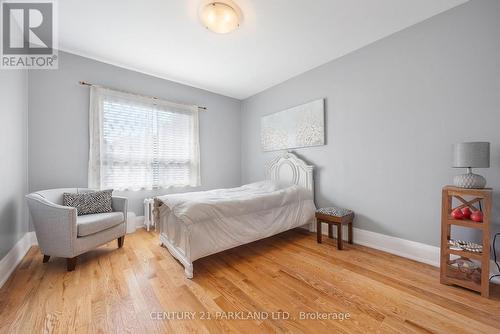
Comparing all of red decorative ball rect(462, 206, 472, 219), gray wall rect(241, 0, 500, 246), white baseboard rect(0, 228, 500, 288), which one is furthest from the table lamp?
white baseboard rect(0, 228, 500, 288)

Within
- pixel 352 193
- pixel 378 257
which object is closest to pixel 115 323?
pixel 378 257

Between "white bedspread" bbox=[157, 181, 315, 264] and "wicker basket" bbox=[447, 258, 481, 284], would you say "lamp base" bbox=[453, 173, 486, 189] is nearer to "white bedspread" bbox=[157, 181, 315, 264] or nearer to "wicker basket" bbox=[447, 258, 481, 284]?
"wicker basket" bbox=[447, 258, 481, 284]

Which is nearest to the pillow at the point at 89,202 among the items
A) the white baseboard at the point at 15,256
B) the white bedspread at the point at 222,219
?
the white baseboard at the point at 15,256

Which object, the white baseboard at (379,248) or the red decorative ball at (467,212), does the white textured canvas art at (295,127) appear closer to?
the white baseboard at (379,248)

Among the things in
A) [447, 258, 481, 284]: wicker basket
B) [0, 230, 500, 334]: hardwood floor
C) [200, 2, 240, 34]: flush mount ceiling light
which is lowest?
[0, 230, 500, 334]: hardwood floor

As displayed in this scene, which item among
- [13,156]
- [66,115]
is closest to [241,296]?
[13,156]

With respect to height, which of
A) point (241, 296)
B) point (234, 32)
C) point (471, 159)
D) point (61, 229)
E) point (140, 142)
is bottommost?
point (241, 296)

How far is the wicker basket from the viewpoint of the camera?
1616mm

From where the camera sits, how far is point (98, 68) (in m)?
2.80

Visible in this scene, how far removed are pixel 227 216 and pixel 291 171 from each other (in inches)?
63.8

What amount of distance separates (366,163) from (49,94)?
4.18 metres

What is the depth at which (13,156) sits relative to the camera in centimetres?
197
